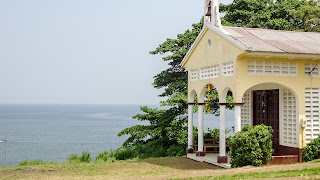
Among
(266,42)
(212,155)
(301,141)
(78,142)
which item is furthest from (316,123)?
(78,142)

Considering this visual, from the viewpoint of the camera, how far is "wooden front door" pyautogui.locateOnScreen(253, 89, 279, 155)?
18.6 m

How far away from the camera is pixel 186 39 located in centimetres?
2672

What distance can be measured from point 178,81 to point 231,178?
47.0ft

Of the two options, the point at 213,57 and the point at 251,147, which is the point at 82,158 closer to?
the point at 213,57

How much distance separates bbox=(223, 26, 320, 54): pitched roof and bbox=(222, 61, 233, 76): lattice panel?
3.13 ft

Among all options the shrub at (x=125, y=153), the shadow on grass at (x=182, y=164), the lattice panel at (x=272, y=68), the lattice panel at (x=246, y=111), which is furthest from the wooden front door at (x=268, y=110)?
the shrub at (x=125, y=153)

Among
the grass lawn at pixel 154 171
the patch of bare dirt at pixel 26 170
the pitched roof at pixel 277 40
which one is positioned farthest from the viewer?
the patch of bare dirt at pixel 26 170

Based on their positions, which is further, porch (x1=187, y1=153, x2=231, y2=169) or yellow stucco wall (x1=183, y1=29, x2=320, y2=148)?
porch (x1=187, y1=153, x2=231, y2=169)

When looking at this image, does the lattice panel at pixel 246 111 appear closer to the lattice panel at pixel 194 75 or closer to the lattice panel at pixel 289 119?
the lattice panel at pixel 194 75

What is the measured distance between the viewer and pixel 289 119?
693 inches

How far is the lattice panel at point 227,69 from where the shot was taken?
54.5 ft

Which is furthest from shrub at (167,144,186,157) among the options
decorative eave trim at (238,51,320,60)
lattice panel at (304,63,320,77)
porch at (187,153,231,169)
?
decorative eave trim at (238,51,320,60)

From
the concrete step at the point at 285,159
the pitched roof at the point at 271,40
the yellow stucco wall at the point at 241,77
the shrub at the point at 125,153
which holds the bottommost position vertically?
the shrub at the point at 125,153

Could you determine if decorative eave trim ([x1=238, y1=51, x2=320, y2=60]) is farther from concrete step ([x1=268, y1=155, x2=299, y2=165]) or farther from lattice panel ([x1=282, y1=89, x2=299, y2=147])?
concrete step ([x1=268, y1=155, x2=299, y2=165])
